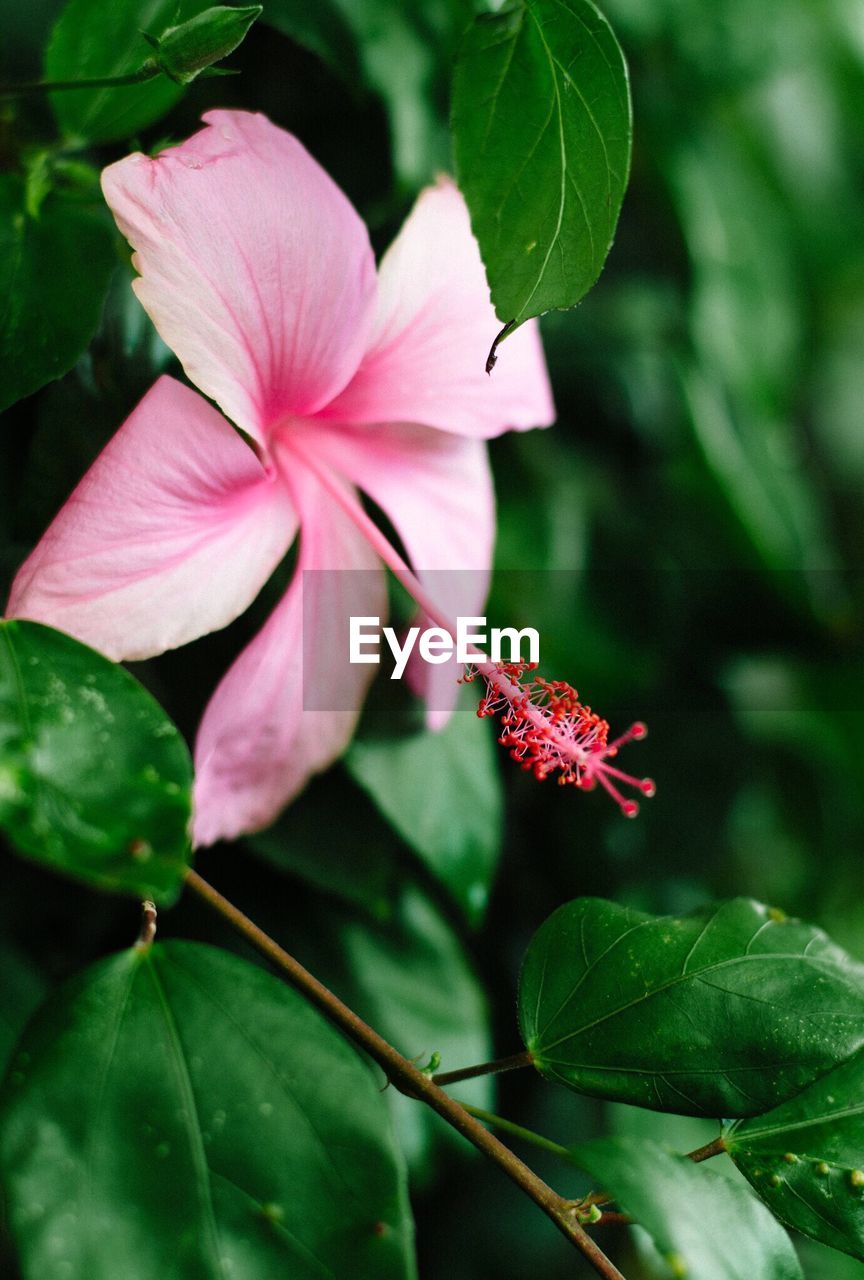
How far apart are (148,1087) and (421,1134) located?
0.98 ft

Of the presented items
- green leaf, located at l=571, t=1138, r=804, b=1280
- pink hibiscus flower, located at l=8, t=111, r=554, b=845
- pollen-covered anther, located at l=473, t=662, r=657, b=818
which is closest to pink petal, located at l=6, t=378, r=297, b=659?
pink hibiscus flower, located at l=8, t=111, r=554, b=845

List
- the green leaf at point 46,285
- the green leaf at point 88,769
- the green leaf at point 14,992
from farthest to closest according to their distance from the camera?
the green leaf at point 14,992
the green leaf at point 46,285
the green leaf at point 88,769

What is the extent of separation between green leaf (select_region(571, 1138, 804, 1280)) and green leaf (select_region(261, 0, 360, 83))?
1.57 ft

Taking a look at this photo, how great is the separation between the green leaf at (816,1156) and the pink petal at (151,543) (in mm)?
253

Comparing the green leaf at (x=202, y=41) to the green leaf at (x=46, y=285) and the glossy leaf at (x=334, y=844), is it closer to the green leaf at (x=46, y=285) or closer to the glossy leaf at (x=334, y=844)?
the green leaf at (x=46, y=285)

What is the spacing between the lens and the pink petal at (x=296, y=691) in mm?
427

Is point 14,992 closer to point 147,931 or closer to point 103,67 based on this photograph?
point 147,931

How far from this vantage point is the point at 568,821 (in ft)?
2.49

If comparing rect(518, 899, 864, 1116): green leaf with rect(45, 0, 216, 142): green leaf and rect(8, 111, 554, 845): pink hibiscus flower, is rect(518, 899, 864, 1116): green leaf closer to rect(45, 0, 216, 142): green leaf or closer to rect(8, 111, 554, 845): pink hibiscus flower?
rect(8, 111, 554, 845): pink hibiscus flower

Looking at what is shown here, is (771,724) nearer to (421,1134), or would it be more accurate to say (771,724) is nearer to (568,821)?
(568,821)

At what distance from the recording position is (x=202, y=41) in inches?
13.3

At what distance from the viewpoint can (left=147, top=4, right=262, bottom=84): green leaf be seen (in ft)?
1.10

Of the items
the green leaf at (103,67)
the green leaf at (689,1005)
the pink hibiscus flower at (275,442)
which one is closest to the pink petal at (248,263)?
the pink hibiscus flower at (275,442)

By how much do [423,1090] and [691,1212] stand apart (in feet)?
0.28
